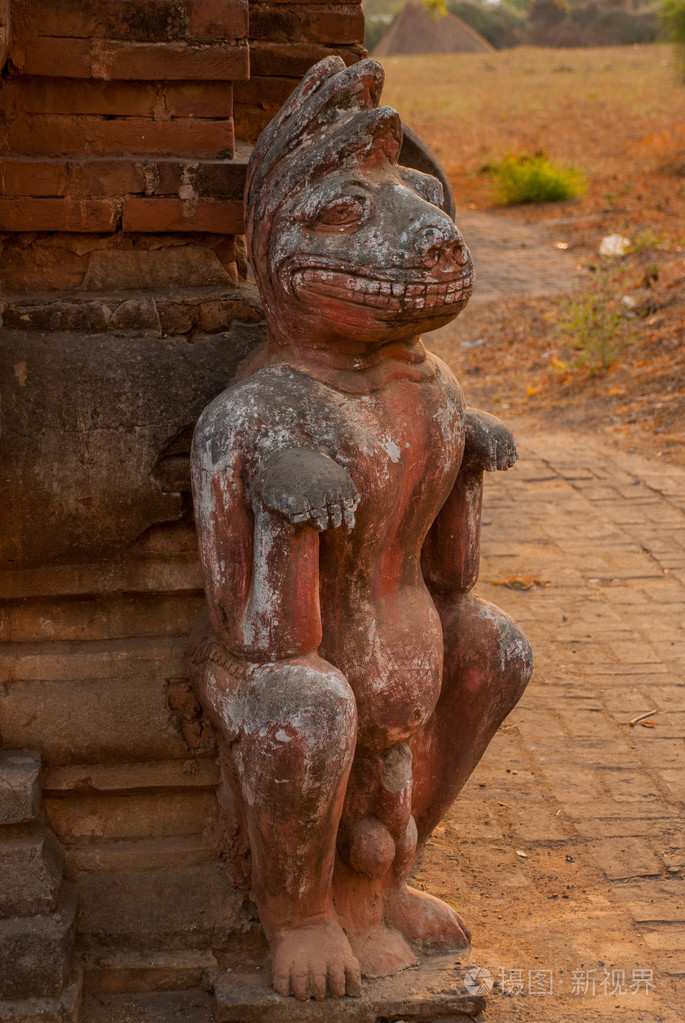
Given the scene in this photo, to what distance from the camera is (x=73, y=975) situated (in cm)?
277

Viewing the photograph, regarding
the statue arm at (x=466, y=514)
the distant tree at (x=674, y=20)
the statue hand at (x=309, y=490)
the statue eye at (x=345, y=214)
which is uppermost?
the statue eye at (x=345, y=214)

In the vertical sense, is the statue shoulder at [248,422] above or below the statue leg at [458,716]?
above

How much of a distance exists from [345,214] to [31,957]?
1.83 m

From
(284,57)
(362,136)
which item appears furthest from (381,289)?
(284,57)

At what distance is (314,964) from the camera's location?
8.79ft

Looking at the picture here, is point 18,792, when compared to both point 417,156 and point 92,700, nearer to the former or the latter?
point 92,700

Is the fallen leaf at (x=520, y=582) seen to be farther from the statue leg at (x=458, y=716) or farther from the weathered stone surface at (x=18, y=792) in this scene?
the weathered stone surface at (x=18, y=792)

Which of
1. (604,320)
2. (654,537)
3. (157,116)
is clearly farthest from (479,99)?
(157,116)

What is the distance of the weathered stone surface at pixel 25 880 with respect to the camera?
2693mm

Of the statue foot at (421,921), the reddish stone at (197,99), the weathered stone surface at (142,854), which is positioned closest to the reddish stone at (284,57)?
the reddish stone at (197,99)

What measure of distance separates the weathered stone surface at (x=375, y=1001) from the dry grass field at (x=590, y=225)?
5.68m

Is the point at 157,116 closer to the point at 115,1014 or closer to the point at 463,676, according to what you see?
the point at 463,676

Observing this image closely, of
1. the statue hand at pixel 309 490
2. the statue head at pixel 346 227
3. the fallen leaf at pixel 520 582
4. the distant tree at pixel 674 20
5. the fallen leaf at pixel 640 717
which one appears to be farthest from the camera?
the distant tree at pixel 674 20

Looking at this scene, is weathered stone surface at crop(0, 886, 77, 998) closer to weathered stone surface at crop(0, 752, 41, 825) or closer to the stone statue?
weathered stone surface at crop(0, 752, 41, 825)
